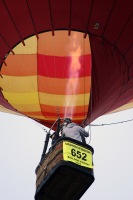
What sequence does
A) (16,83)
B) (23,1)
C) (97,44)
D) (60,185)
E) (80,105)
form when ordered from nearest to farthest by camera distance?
(60,185) → (23,1) → (97,44) → (16,83) → (80,105)

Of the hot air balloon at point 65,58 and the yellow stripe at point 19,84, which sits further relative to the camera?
the yellow stripe at point 19,84

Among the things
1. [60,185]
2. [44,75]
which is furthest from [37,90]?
[60,185]

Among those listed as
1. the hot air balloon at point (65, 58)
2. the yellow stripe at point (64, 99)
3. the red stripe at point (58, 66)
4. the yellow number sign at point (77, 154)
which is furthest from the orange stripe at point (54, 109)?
the yellow number sign at point (77, 154)

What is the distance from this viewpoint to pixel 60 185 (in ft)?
17.2

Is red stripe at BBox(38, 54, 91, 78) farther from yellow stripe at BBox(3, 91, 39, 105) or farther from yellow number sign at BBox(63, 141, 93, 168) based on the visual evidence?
yellow number sign at BBox(63, 141, 93, 168)

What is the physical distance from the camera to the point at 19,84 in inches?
288

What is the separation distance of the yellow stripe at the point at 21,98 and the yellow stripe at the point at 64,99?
120mm

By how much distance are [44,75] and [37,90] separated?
0.32 m

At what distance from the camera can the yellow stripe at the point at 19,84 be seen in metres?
7.17

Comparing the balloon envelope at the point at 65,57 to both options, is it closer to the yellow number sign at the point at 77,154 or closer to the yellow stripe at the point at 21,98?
the yellow stripe at the point at 21,98

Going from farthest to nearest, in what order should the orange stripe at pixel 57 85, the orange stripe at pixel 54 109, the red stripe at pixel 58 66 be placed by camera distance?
the orange stripe at pixel 54 109 < the orange stripe at pixel 57 85 < the red stripe at pixel 58 66

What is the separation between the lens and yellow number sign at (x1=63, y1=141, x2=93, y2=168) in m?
5.08

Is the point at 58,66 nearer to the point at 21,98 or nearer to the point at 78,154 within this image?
the point at 21,98

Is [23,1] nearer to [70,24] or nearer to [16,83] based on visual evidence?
[70,24]
